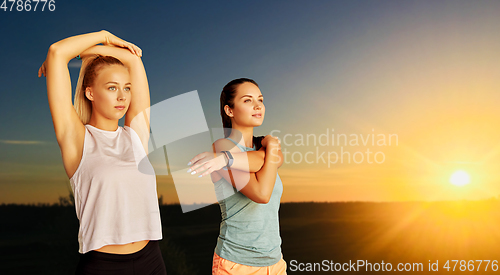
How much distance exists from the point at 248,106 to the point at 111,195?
1028 millimetres

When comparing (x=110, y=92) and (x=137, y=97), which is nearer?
(x=110, y=92)

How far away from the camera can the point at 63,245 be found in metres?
11.2

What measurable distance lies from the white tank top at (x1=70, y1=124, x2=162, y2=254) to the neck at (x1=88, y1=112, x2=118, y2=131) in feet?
0.12

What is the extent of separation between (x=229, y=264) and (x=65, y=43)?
1.65 meters

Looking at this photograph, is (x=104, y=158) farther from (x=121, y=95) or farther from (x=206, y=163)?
(x=206, y=163)

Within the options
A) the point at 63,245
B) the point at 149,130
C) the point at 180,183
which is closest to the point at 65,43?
the point at 149,130

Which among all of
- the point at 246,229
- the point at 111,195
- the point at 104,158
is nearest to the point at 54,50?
the point at 104,158

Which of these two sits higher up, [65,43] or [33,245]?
[65,43]

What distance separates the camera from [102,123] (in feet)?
7.34

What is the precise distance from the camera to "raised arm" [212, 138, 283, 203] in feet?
7.02

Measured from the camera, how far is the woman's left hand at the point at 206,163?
6.35 feet

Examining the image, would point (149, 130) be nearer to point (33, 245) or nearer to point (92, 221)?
point (92, 221)

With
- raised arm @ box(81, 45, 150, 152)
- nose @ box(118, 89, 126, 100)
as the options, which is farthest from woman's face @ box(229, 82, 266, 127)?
nose @ box(118, 89, 126, 100)

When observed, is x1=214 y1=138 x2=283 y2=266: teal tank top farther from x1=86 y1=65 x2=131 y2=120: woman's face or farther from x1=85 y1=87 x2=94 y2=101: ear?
x1=85 y1=87 x2=94 y2=101: ear
